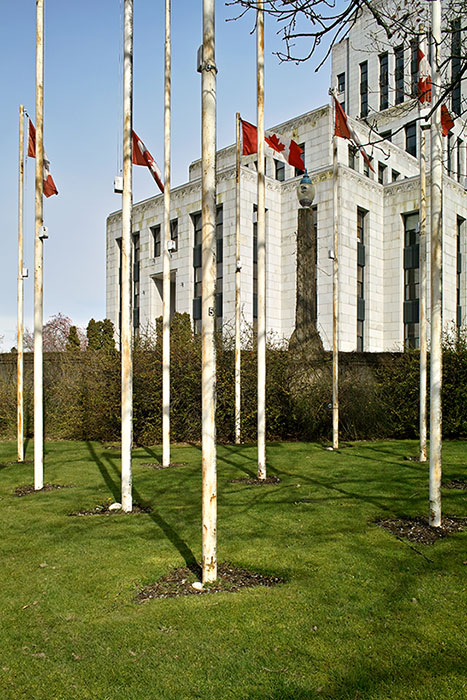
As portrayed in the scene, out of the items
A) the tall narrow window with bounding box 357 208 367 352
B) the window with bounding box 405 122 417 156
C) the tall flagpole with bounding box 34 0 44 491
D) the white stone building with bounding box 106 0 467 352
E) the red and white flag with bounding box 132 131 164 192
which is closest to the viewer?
the tall flagpole with bounding box 34 0 44 491

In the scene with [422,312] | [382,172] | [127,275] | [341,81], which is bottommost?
[422,312]

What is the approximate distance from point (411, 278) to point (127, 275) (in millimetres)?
Result: 31685

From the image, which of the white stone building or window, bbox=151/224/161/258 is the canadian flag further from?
window, bbox=151/224/161/258

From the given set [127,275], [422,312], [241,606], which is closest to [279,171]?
[422,312]

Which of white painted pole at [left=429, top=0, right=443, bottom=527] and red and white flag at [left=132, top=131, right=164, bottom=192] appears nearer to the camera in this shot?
white painted pole at [left=429, top=0, right=443, bottom=527]

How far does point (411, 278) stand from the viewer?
36.5 m

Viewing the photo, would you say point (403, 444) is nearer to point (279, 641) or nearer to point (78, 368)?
point (78, 368)

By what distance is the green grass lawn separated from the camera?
3449 millimetres

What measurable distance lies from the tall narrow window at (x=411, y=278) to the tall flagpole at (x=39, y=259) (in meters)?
29.8

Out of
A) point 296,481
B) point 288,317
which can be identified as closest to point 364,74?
point 288,317

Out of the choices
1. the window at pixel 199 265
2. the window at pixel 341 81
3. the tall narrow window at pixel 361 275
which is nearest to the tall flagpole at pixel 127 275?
the window at pixel 199 265

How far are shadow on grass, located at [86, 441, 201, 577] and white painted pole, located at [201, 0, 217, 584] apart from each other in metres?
0.69

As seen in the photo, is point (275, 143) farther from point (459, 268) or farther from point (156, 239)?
point (459, 268)

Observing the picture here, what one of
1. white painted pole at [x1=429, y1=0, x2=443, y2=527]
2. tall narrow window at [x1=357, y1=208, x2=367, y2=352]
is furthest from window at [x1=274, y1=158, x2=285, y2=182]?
white painted pole at [x1=429, y1=0, x2=443, y2=527]
